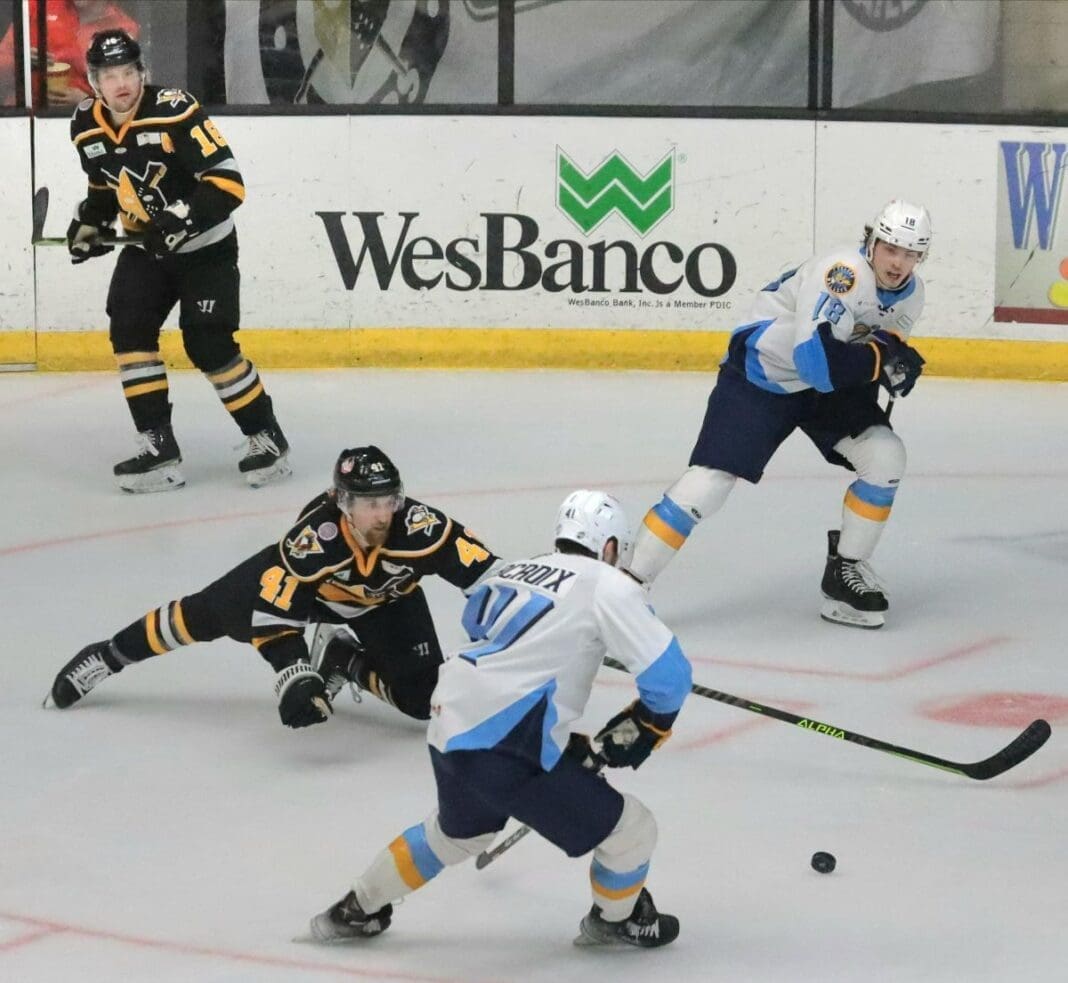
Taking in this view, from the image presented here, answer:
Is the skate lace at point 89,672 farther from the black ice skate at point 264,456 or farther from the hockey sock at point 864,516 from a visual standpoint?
the black ice skate at point 264,456

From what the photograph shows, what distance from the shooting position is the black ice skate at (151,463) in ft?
20.4

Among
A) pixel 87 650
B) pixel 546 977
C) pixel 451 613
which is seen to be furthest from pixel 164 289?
pixel 546 977

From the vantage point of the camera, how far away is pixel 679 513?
16.1 feet

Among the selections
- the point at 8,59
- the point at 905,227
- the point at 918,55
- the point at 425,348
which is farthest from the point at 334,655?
the point at 918,55

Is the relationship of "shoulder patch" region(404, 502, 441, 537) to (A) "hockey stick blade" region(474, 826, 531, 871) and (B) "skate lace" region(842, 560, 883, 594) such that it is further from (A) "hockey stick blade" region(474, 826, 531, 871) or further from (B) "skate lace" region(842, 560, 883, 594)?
(B) "skate lace" region(842, 560, 883, 594)

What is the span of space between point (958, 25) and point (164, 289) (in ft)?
11.0

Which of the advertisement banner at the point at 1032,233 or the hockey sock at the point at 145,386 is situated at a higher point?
the advertisement banner at the point at 1032,233

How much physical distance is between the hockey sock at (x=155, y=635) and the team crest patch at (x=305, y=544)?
1.25ft

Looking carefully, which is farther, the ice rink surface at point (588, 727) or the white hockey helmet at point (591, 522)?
the ice rink surface at point (588, 727)

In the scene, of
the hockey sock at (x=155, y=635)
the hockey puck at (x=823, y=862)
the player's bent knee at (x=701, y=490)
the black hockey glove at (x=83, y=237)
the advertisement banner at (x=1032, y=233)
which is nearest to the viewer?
the hockey puck at (x=823, y=862)

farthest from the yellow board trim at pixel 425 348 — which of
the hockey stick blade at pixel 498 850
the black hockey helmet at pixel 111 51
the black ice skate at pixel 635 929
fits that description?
the black ice skate at pixel 635 929

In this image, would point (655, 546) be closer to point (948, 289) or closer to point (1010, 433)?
point (1010, 433)

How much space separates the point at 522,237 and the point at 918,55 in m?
1.62

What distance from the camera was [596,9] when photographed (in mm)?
8156
